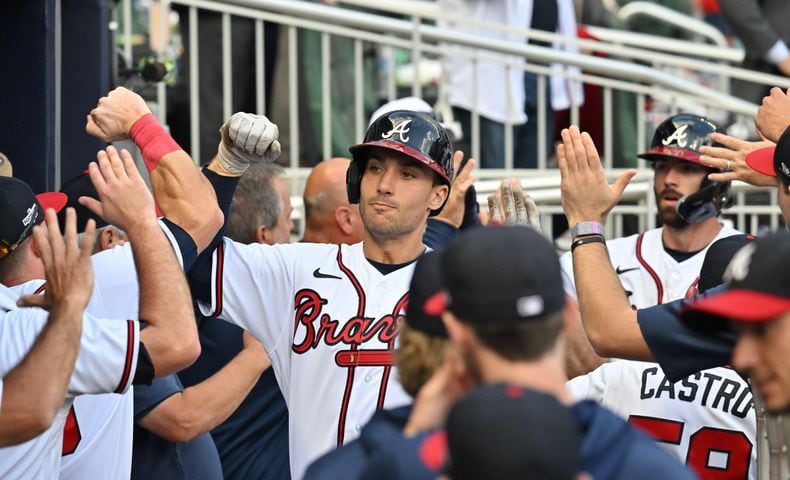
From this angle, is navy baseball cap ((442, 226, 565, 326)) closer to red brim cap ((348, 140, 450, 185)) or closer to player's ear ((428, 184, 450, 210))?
red brim cap ((348, 140, 450, 185))

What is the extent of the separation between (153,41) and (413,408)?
19.8ft

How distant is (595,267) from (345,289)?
38.2 inches

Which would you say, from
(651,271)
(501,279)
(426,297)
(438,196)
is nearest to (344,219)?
(438,196)

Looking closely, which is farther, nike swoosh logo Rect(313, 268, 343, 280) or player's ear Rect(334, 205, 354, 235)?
player's ear Rect(334, 205, 354, 235)

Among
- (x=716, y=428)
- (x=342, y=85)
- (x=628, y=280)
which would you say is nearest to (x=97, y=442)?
(x=716, y=428)

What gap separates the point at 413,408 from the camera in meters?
2.96

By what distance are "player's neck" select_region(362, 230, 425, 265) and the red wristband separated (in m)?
0.78

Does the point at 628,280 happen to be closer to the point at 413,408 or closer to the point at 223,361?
the point at 223,361

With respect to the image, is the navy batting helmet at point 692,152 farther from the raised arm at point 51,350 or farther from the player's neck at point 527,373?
the player's neck at point 527,373

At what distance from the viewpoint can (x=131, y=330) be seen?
3.88 metres

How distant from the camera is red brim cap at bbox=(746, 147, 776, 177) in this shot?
4492 millimetres

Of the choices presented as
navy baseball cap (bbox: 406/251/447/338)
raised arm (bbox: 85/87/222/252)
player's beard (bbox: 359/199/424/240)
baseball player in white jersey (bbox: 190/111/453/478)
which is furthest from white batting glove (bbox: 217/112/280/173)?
navy baseball cap (bbox: 406/251/447/338)

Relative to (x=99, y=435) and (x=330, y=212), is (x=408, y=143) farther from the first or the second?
(x=99, y=435)

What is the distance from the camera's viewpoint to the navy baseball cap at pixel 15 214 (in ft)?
13.9
